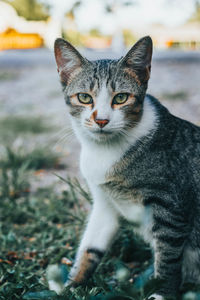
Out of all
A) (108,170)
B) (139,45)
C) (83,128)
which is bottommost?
(108,170)

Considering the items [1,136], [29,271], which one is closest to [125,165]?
[29,271]

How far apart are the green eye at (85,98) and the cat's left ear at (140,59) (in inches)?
10.3

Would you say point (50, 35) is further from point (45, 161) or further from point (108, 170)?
point (108, 170)

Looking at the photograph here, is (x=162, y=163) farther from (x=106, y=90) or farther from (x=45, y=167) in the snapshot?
(x=45, y=167)

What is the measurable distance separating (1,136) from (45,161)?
4.00ft

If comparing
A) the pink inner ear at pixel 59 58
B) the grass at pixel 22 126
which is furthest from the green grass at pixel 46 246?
the grass at pixel 22 126

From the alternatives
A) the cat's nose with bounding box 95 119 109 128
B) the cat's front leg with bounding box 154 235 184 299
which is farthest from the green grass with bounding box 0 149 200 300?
the cat's nose with bounding box 95 119 109 128

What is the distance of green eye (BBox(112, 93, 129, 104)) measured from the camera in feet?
6.68

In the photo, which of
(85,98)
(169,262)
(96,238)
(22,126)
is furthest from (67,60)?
(22,126)

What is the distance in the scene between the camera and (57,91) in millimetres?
7449

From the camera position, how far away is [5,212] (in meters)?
3.26

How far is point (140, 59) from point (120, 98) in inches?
9.2

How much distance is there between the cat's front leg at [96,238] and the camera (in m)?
2.34

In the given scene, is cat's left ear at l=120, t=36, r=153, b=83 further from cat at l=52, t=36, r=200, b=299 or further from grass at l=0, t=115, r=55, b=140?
grass at l=0, t=115, r=55, b=140
